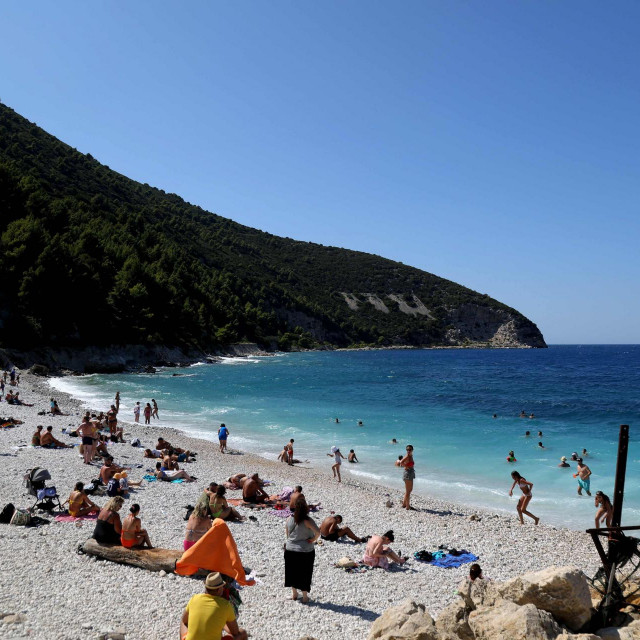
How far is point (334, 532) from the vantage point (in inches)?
417

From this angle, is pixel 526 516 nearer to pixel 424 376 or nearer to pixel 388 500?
pixel 388 500

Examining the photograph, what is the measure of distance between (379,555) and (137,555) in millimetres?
4253

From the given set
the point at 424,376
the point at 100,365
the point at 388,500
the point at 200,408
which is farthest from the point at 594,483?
the point at 100,365

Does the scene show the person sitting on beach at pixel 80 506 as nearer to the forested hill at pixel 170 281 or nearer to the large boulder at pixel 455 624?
the large boulder at pixel 455 624

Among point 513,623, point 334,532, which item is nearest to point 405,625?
point 513,623

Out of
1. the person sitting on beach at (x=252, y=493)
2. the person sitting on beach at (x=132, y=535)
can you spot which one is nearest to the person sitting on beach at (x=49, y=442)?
the person sitting on beach at (x=252, y=493)

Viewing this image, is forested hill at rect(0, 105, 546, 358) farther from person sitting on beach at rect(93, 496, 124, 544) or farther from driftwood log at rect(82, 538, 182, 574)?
driftwood log at rect(82, 538, 182, 574)

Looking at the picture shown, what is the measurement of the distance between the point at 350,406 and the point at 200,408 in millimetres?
11516

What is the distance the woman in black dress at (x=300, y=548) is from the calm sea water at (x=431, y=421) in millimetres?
9931

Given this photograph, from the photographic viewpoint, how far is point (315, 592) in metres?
7.69

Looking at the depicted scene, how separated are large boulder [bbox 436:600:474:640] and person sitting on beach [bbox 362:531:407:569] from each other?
3651 millimetres

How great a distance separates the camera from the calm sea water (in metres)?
18.5

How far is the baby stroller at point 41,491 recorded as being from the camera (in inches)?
423

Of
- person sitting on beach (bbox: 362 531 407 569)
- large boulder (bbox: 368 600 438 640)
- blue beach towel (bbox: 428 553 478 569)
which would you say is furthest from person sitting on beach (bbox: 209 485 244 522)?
large boulder (bbox: 368 600 438 640)
